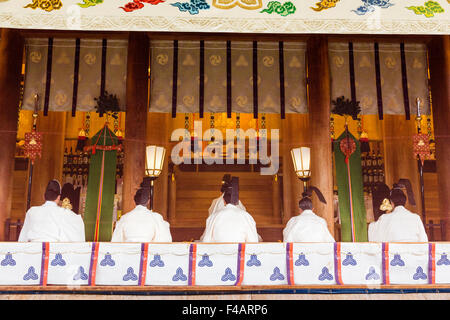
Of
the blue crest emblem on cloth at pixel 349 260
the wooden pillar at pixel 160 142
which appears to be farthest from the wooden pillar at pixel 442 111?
the wooden pillar at pixel 160 142

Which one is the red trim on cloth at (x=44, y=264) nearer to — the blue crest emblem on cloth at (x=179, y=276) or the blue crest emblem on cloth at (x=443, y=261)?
the blue crest emblem on cloth at (x=179, y=276)

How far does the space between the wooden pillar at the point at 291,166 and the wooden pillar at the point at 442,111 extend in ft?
7.70

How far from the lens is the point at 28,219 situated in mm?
4930

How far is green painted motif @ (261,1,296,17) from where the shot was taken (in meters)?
4.84

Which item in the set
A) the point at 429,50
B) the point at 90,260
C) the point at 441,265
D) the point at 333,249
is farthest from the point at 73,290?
the point at 429,50

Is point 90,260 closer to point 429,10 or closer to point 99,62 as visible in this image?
point 99,62

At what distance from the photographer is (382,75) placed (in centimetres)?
718

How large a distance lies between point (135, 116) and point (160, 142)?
1.86m

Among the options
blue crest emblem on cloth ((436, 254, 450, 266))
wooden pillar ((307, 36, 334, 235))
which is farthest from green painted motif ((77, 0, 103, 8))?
blue crest emblem on cloth ((436, 254, 450, 266))

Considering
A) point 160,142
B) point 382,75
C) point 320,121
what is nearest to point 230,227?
point 320,121

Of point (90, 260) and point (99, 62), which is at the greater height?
point (99, 62)

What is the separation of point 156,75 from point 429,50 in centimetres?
463

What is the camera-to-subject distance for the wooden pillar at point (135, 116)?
6574 mm

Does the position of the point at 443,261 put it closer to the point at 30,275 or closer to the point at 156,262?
the point at 156,262
